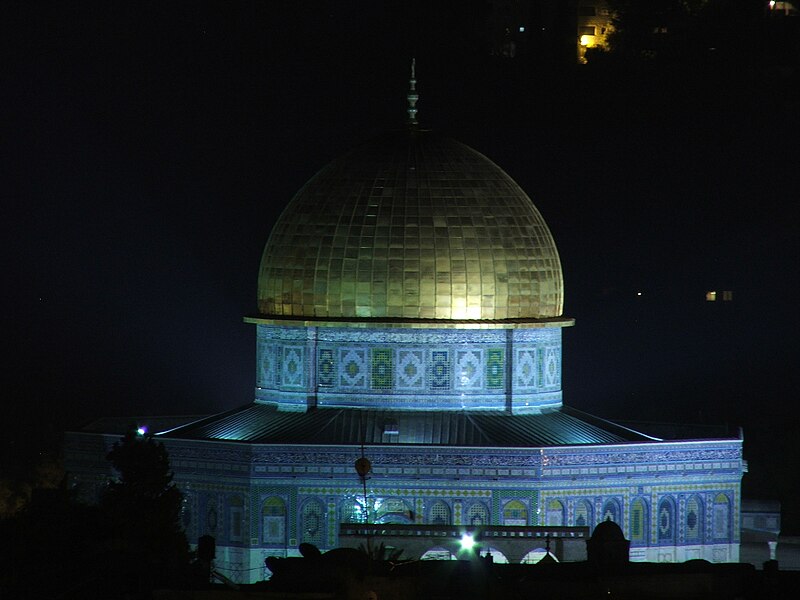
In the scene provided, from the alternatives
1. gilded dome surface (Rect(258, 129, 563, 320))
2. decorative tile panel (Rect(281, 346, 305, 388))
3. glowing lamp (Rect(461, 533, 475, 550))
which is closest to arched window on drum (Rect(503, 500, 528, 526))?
glowing lamp (Rect(461, 533, 475, 550))

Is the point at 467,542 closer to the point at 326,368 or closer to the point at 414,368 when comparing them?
A: the point at 414,368

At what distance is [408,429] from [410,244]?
3736mm

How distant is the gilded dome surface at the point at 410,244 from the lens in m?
71.1

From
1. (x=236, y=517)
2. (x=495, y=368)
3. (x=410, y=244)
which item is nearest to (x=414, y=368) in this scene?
(x=495, y=368)

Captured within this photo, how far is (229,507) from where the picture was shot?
69.2 metres

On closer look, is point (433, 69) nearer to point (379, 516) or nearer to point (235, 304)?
point (235, 304)

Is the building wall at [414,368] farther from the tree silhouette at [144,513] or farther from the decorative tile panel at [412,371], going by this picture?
the tree silhouette at [144,513]

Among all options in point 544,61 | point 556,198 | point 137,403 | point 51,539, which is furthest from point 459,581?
point 544,61

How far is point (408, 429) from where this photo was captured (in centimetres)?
7025

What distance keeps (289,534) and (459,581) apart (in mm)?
17014

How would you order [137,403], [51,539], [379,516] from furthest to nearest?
[137,403] < [379,516] < [51,539]

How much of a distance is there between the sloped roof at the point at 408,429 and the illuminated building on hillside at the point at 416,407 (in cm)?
6

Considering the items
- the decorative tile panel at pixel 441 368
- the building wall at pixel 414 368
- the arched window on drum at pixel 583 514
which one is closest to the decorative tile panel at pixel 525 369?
the building wall at pixel 414 368

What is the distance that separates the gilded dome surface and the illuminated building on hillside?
0.03 meters
